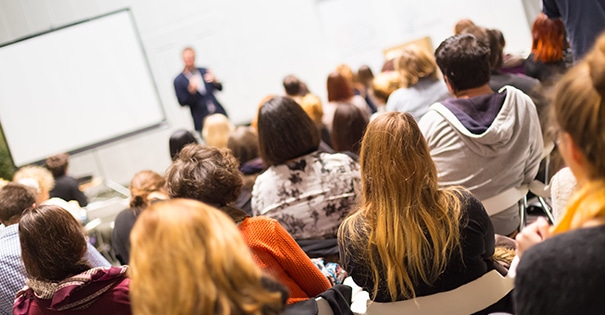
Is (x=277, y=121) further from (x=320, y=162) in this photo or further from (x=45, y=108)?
(x=45, y=108)

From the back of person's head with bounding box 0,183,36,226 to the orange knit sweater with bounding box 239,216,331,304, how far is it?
1.52 metres

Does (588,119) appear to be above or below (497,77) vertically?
above

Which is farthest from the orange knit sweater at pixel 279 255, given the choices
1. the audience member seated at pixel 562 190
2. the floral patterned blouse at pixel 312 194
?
the audience member seated at pixel 562 190

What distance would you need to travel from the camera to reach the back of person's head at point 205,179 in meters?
2.48

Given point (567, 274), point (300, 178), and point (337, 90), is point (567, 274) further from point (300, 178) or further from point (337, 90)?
point (337, 90)


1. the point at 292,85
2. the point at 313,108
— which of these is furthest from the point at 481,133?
the point at 292,85

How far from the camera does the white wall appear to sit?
8664mm

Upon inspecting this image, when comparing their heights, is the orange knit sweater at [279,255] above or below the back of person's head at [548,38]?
below

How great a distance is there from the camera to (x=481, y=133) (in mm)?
3115

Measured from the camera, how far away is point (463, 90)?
3330 millimetres

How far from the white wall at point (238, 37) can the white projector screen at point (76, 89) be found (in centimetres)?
55

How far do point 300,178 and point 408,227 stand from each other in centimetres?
113

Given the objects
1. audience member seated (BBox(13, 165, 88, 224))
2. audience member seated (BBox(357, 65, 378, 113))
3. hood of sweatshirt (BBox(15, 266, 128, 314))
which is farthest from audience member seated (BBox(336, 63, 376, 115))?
hood of sweatshirt (BBox(15, 266, 128, 314))

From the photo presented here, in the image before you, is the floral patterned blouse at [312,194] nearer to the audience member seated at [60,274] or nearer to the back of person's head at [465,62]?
the back of person's head at [465,62]
